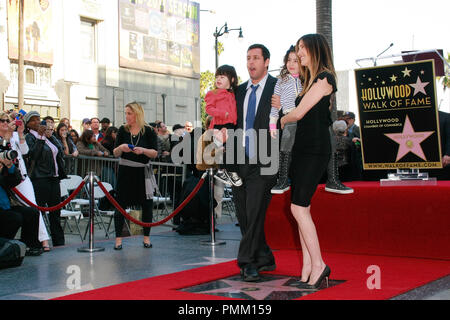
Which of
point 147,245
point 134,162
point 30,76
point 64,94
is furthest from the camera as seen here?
point 64,94

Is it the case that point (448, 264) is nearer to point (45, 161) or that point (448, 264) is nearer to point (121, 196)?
point (121, 196)

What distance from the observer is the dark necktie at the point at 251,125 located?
5.25 m

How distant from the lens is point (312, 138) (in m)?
4.64

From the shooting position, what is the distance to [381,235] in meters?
6.27

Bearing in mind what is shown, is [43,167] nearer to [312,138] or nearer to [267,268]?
[267,268]

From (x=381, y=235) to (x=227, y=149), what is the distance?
2.16 metres

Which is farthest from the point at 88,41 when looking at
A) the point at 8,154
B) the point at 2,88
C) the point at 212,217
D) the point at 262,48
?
the point at 262,48

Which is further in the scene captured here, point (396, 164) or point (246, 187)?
point (396, 164)

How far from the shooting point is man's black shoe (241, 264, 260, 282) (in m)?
5.14

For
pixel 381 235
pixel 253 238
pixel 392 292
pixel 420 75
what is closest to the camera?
pixel 392 292

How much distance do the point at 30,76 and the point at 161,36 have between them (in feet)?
37.0

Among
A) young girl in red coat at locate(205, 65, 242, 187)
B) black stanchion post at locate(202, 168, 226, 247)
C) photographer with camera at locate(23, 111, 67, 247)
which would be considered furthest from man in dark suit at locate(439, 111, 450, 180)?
photographer with camera at locate(23, 111, 67, 247)
